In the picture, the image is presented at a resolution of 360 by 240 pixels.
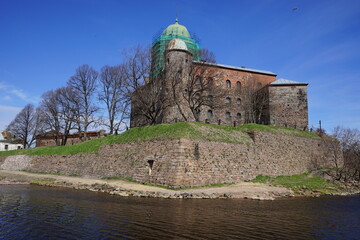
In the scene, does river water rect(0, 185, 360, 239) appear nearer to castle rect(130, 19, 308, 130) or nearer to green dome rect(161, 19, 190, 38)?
castle rect(130, 19, 308, 130)

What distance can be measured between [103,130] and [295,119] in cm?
2861

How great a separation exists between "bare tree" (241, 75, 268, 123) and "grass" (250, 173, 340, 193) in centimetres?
1498

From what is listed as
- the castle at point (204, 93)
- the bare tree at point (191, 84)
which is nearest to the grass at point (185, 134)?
the castle at point (204, 93)

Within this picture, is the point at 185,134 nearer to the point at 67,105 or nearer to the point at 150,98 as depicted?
the point at 150,98

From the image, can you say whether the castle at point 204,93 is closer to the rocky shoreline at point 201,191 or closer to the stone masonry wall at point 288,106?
the stone masonry wall at point 288,106

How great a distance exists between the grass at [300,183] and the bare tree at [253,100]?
14984mm

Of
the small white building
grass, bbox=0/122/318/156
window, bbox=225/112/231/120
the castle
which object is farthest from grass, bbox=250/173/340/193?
the small white building

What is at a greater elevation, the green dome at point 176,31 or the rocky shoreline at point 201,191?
the green dome at point 176,31

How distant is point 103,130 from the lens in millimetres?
39344

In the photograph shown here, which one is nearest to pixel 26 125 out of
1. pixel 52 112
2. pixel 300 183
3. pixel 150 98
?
pixel 52 112

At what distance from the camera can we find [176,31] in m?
42.9

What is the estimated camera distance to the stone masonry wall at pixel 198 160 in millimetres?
20000

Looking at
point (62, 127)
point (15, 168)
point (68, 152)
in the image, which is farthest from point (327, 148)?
point (15, 168)

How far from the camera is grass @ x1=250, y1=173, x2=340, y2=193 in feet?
71.3
